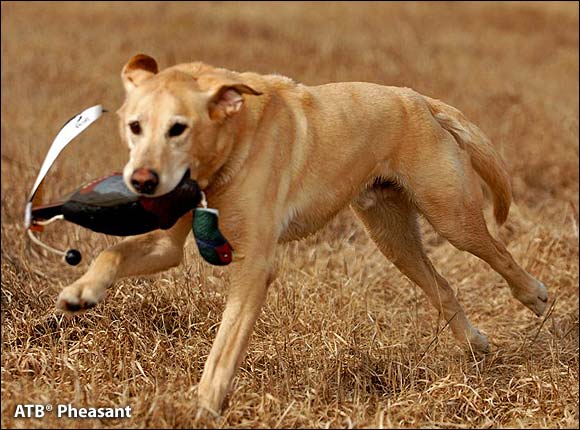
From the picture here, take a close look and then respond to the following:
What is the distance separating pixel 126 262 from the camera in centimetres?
455

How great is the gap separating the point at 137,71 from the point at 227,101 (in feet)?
1.65

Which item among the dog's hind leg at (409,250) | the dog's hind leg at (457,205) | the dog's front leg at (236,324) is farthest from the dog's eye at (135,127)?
the dog's hind leg at (409,250)

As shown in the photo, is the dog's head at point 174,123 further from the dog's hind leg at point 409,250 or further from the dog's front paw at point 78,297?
the dog's hind leg at point 409,250

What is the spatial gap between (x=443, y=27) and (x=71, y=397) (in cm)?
1456

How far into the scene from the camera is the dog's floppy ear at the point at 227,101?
445 centimetres

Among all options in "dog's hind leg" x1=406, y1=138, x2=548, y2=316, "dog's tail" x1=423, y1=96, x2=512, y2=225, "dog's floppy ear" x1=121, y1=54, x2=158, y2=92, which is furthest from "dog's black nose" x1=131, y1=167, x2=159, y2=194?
"dog's tail" x1=423, y1=96, x2=512, y2=225

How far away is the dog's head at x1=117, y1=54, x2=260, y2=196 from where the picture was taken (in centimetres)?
411

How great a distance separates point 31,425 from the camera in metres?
4.20

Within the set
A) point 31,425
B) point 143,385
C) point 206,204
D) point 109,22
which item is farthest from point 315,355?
point 109,22

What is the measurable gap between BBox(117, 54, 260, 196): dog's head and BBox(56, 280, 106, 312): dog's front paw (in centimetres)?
51

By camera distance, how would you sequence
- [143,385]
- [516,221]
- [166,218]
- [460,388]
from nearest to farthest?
1. [166,218]
2. [143,385]
3. [460,388]
4. [516,221]

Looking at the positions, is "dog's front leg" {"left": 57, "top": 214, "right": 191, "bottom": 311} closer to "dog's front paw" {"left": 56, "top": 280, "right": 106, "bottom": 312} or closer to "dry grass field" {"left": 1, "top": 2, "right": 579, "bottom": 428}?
"dog's front paw" {"left": 56, "top": 280, "right": 106, "bottom": 312}

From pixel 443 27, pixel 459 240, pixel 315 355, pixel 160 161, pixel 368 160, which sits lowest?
pixel 443 27

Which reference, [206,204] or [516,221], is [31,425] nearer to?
[206,204]
